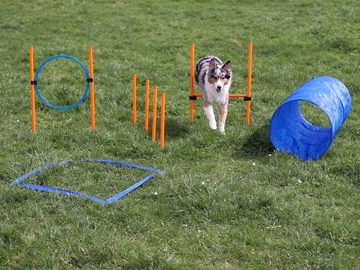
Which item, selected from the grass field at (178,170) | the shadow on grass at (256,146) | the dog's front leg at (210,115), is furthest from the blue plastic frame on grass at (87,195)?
the dog's front leg at (210,115)

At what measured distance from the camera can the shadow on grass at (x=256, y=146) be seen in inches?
269

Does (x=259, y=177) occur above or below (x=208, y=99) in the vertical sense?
below

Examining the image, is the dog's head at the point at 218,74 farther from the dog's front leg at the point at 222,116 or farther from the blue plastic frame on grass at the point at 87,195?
the blue plastic frame on grass at the point at 87,195

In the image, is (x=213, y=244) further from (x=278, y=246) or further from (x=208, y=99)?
(x=208, y=99)

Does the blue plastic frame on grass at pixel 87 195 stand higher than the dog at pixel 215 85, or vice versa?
the dog at pixel 215 85

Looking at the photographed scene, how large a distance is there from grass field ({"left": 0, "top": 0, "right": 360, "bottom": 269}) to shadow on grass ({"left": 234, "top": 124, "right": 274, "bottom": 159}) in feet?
0.06

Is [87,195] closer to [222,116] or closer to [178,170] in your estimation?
[178,170]

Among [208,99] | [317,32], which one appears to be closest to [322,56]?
[317,32]

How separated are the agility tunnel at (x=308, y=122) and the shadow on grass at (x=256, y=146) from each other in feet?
0.44

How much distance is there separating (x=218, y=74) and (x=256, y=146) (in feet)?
3.45

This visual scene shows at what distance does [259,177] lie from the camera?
603 centimetres

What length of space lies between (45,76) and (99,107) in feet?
7.39

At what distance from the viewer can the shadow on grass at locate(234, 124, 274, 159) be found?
6820mm

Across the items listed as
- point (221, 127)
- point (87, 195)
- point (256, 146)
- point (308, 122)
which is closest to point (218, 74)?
point (221, 127)
